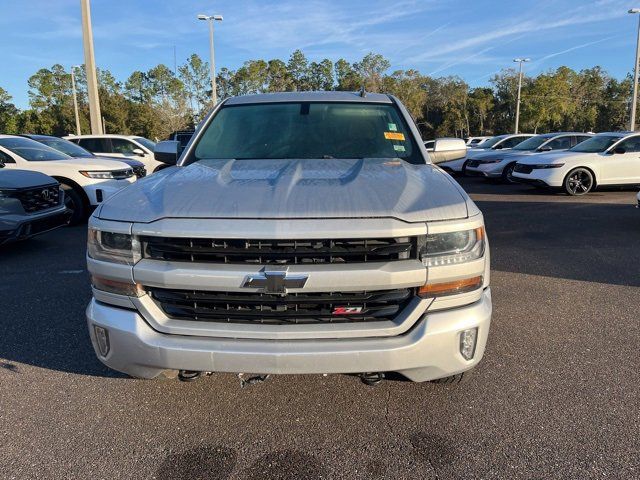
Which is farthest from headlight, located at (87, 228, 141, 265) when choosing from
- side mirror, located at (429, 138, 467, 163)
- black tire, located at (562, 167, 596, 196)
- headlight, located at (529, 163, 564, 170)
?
black tire, located at (562, 167, 596, 196)

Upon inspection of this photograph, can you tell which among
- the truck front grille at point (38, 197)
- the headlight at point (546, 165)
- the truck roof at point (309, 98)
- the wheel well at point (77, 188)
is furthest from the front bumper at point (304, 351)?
the headlight at point (546, 165)

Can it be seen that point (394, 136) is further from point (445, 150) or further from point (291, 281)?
point (291, 281)

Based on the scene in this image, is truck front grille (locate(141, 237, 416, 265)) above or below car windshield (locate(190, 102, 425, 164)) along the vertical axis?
below

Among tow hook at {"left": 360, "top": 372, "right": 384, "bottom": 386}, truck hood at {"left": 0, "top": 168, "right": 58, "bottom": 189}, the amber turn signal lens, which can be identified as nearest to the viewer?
the amber turn signal lens

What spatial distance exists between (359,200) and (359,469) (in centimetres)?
128

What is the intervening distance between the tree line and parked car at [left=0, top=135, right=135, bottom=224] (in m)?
45.4

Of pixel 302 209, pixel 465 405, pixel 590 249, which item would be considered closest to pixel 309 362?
pixel 302 209

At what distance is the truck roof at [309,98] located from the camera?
13.1ft

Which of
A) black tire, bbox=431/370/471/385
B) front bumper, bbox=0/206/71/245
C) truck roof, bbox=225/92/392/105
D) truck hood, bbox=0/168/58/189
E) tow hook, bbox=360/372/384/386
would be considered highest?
truck roof, bbox=225/92/392/105

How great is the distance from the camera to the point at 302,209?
2.25 m

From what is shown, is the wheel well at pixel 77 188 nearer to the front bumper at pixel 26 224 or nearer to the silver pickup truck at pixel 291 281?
the front bumper at pixel 26 224

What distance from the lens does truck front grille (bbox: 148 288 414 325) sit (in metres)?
2.26

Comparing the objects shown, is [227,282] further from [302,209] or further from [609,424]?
[609,424]

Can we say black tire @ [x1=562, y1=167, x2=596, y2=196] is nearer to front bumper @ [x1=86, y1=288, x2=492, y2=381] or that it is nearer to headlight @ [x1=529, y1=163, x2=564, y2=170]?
headlight @ [x1=529, y1=163, x2=564, y2=170]
